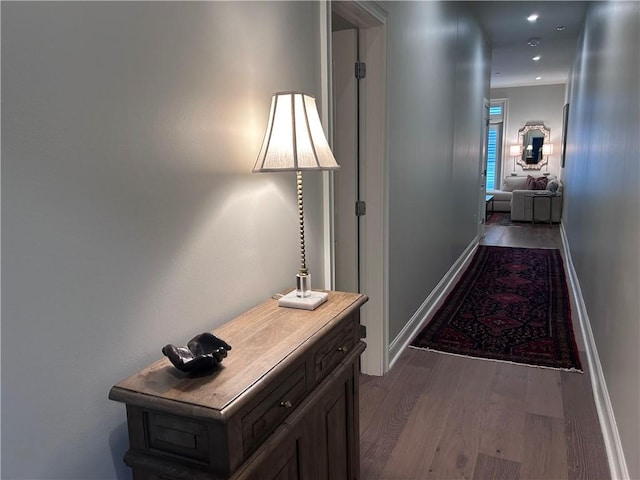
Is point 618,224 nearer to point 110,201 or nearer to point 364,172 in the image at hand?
point 364,172

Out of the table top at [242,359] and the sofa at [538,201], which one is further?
the sofa at [538,201]

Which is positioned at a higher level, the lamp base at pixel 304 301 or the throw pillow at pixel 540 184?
the lamp base at pixel 304 301

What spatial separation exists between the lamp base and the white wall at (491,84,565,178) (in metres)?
11.1

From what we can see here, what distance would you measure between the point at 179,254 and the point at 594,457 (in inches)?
80.3

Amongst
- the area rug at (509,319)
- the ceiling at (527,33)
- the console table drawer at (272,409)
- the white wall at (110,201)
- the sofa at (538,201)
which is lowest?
the area rug at (509,319)

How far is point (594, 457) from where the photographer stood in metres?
2.17

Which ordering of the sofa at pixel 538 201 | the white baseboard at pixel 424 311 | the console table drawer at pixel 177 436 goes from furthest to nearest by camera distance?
the sofa at pixel 538 201
the white baseboard at pixel 424 311
the console table drawer at pixel 177 436

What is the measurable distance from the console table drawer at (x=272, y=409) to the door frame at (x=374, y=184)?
161 cm

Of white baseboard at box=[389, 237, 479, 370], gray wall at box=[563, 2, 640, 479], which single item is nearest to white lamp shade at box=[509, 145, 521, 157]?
white baseboard at box=[389, 237, 479, 370]

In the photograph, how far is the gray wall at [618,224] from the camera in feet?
6.18

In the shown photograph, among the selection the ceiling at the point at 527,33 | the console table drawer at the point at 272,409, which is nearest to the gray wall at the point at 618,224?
the console table drawer at the point at 272,409

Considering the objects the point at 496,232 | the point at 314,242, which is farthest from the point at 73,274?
the point at 496,232

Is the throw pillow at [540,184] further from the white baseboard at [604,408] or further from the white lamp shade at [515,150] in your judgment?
the white baseboard at [604,408]

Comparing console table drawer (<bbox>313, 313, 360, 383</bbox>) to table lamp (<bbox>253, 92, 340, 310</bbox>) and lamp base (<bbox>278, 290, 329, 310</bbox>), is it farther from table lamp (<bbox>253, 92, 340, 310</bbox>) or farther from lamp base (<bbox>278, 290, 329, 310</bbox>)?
table lamp (<bbox>253, 92, 340, 310</bbox>)
